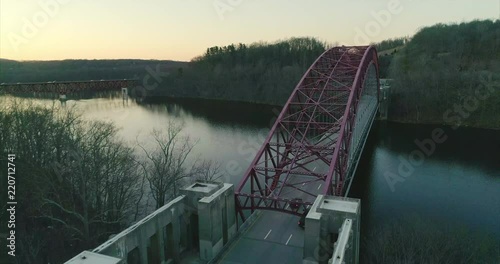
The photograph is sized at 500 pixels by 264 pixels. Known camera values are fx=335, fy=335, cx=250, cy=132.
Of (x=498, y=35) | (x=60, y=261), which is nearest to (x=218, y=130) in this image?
(x=60, y=261)

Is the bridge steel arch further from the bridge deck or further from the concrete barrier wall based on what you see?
the concrete barrier wall

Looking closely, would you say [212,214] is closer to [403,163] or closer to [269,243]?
[269,243]

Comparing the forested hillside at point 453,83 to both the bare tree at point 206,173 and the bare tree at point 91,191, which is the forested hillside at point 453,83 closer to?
the bare tree at point 206,173

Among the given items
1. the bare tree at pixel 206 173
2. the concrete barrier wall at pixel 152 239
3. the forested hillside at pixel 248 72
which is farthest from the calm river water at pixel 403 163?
the forested hillside at pixel 248 72

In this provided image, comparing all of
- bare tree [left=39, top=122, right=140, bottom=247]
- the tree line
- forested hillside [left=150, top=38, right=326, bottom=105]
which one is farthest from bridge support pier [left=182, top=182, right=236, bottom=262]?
forested hillside [left=150, top=38, right=326, bottom=105]

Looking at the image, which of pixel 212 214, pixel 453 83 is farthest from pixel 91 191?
pixel 453 83

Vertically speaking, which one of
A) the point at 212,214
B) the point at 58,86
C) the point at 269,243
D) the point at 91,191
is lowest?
the point at 269,243

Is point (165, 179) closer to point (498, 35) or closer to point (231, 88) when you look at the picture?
point (231, 88)

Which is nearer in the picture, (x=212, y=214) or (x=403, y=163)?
(x=212, y=214)
